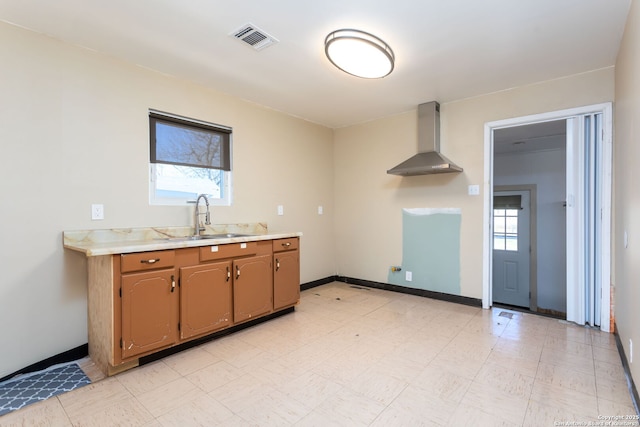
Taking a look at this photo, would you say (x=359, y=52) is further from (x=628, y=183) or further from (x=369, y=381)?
(x=369, y=381)

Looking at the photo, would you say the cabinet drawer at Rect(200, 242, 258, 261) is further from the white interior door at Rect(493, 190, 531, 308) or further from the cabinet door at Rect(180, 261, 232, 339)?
the white interior door at Rect(493, 190, 531, 308)

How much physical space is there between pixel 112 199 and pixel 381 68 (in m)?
2.49

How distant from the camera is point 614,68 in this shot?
9.12ft

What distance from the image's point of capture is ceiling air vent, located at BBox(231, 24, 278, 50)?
7.26 feet

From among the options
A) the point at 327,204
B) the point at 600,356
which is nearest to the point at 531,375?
the point at 600,356

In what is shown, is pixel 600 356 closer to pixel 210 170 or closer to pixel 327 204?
pixel 327 204

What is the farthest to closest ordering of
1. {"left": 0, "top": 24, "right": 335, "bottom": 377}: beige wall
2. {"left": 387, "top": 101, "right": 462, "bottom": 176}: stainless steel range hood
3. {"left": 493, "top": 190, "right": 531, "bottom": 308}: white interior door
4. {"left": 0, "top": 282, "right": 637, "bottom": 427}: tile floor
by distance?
{"left": 493, "top": 190, "right": 531, "bottom": 308}: white interior door
{"left": 387, "top": 101, "right": 462, "bottom": 176}: stainless steel range hood
{"left": 0, "top": 24, "right": 335, "bottom": 377}: beige wall
{"left": 0, "top": 282, "right": 637, "bottom": 427}: tile floor

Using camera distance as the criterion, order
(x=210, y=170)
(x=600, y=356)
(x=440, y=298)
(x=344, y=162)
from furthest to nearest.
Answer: (x=344, y=162)
(x=440, y=298)
(x=210, y=170)
(x=600, y=356)

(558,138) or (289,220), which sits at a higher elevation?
(558,138)

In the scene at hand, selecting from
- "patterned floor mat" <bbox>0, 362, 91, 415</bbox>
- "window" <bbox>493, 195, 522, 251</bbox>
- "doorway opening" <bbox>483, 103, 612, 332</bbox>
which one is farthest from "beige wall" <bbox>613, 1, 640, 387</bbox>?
"patterned floor mat" <bbox>0, 362, 91, 415</bbox>

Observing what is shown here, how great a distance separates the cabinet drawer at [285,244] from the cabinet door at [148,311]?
109 centimetres

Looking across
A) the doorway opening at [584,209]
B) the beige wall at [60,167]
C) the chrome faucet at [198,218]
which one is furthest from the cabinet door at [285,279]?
the doorway opening at [584,209]

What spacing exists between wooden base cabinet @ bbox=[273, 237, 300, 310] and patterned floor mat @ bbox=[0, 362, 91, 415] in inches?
64.1

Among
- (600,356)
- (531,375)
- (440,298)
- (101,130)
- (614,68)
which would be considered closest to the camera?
(531,375)
